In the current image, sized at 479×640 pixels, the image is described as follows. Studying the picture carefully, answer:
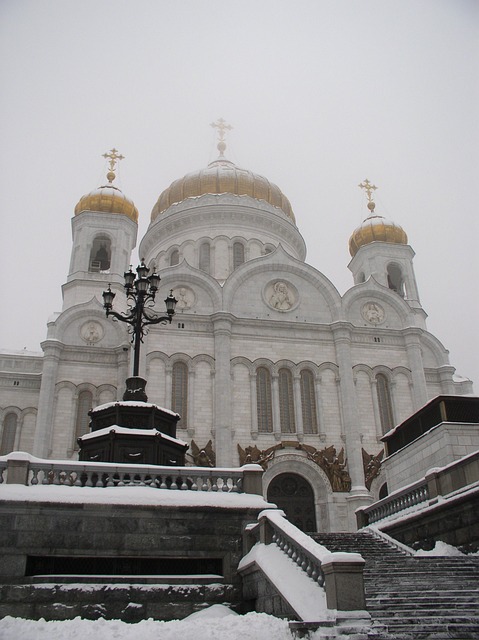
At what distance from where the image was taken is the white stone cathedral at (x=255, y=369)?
1056 inches

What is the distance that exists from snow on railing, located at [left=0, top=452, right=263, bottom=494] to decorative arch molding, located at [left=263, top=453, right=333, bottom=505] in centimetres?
1267

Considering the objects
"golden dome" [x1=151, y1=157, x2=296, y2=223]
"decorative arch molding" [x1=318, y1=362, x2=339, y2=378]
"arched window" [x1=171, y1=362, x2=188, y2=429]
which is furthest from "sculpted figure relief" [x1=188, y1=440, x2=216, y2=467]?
"golden dome" [x1=151, y1=157, x2=296, y2=223]

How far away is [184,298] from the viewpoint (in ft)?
99.3

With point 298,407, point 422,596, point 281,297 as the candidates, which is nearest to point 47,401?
point 298,407

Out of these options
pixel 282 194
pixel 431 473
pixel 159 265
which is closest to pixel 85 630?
pixel 431 473

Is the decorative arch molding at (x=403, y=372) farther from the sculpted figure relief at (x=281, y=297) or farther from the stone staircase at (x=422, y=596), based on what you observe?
the stone staircase at (x=422, y=596)

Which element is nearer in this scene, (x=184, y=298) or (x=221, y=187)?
(x=184, y=298)

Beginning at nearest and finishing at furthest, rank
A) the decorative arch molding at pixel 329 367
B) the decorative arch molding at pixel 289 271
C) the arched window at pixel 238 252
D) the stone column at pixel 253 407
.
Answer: the stone column at pixel 253 407 < the decorative arch molding at pixel 329 367 < the decorative arch molding at pixel 289 271 < the arched window at pixel 238 252

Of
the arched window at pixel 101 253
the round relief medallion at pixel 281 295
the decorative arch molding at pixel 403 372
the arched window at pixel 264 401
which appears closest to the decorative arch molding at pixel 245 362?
the arched window at pixel 264 401

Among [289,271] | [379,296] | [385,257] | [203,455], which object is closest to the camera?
[203,455]

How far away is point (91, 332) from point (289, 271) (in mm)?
10248

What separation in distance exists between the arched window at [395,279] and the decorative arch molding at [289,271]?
22.0ft

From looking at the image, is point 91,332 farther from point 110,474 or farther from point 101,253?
point 110,474

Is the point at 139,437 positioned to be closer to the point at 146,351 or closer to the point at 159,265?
the point at 146,351
